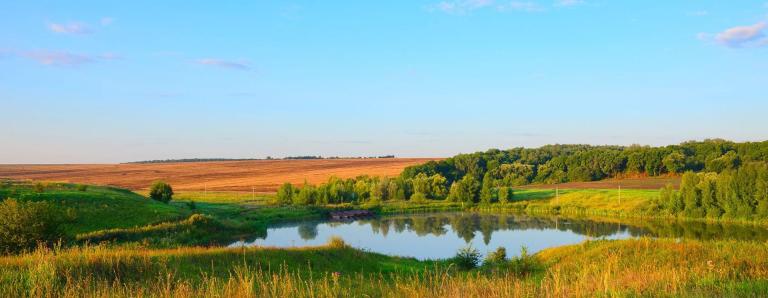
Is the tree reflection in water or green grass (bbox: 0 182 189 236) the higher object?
green grass (bbox: 0 182 189 236)

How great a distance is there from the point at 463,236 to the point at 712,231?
860 inches

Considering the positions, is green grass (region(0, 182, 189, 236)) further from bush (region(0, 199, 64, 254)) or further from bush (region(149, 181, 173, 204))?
bush (region(0, 199, 64, 254))

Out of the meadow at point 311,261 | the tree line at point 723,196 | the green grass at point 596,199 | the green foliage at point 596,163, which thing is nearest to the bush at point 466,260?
the meadow at point 311,261

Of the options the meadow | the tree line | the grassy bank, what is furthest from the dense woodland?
the grassy bank

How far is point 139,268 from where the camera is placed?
41.5 feet

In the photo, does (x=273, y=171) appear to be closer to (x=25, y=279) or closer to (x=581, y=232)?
(x=581, y=232)

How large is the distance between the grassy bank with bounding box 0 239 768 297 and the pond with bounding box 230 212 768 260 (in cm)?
1433

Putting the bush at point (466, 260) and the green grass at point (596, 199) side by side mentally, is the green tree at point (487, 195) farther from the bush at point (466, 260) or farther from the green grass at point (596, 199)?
the bush at point (466, 260)

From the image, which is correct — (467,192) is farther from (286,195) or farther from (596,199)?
(286,195)

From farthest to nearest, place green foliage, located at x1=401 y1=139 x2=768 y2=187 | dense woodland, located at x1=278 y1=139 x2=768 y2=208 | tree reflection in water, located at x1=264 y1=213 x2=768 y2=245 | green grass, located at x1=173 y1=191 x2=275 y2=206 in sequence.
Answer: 1. green foliage, located at x1=401 y1=139 x2=768 y2=187
2. dense woodland, located at x1=278 y1=139 x2=768 y2=208
3. green grass, located at x1=173 y1=191 x2=275 y2=206
4. tree reflection in water, located at x1=264 y1=213 x2=768 y2=245

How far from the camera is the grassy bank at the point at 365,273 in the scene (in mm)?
7766

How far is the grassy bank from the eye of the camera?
7766 mm

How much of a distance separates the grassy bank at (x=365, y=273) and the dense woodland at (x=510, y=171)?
51.1 m

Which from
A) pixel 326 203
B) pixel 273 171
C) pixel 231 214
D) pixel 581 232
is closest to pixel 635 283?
pixel 581 232
